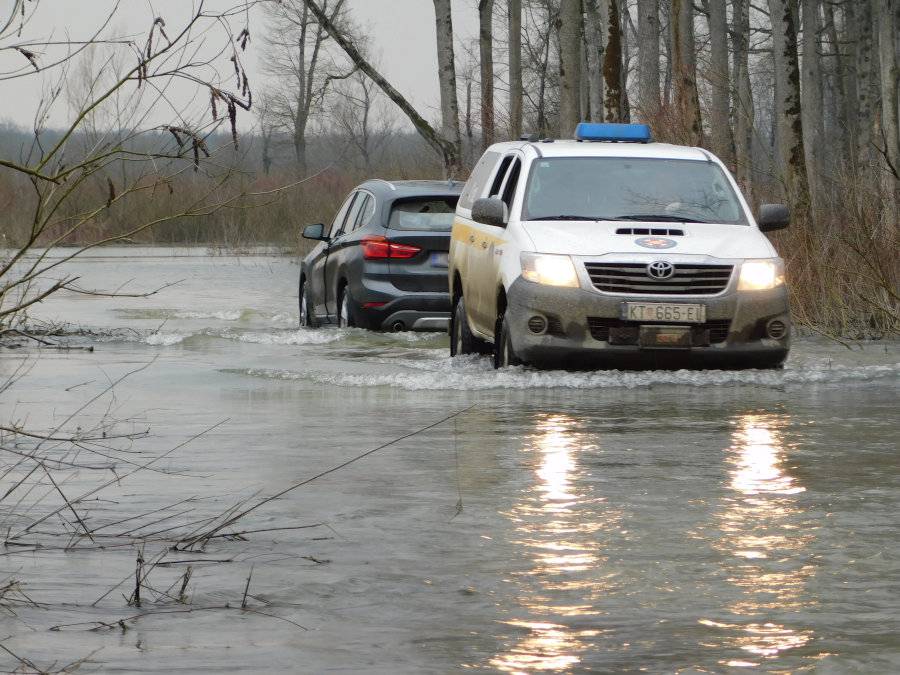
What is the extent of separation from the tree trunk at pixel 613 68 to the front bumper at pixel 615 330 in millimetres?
17146

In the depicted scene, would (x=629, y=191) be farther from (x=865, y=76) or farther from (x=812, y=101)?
(x=865, y=76)

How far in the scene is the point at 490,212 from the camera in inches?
504

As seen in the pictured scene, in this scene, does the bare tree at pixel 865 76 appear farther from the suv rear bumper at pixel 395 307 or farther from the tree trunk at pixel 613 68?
the suv rear bumper at pixel 395 307

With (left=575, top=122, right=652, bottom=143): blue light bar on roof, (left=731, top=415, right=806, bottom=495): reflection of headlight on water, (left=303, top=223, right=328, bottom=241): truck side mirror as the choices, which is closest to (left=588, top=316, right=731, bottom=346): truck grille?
(left=731, top=415, right=806, bottom=495): reflection of headlight on water

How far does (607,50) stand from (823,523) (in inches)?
901

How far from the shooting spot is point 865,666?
4695mm

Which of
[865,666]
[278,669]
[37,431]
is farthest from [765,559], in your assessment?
[37,431]

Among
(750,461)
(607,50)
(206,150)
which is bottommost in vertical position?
(750,461)

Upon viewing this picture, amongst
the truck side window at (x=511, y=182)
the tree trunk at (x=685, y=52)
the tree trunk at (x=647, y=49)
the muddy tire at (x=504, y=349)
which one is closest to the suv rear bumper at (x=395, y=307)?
the truck side window at (x=511, y=182)

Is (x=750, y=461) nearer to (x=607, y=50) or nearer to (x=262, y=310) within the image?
(x=262, y=310)

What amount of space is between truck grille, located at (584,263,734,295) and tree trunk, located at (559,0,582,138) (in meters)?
21.1

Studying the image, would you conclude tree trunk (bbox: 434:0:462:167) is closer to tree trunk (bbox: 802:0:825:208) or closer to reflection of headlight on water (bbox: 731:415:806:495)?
tree trunk (bbox: 802:0:825:208)

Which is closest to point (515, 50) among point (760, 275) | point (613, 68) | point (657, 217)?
point (613, 68)

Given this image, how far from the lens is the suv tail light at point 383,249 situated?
16.9 m
